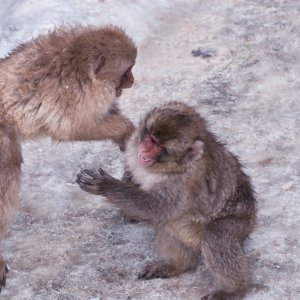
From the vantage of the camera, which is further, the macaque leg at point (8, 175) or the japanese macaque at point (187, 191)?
the macaque leg at point (8, 175)

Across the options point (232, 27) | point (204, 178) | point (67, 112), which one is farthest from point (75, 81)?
point (232, 27)

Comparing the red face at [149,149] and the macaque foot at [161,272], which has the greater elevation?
the red face at [149,149]

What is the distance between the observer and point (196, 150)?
16.1 feet

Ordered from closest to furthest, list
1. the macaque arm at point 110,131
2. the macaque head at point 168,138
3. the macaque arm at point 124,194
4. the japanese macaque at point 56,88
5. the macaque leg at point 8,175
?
the macaque head at point 168,138 → the macaque arm at point 124,194 → the macaque leg at point 8,175 → the japanese macaque at point 56,88 → the macaque arm at point 110,131

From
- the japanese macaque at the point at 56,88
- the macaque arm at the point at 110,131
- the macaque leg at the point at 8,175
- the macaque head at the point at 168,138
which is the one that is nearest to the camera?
the macaque head at the point at 168,138

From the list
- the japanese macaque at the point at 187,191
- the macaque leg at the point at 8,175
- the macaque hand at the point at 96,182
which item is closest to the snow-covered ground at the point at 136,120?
the japanese macaque at the point at 187,191

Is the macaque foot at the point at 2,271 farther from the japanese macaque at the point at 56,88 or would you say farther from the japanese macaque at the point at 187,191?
the japanese macaque at the point at 187,191

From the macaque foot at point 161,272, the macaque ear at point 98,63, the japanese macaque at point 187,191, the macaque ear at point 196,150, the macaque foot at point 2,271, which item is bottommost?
the macaque foot at point 2,271

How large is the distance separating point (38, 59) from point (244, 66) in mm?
2942

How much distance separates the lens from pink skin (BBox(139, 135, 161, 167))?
478 centimetres

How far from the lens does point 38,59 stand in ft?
17.4

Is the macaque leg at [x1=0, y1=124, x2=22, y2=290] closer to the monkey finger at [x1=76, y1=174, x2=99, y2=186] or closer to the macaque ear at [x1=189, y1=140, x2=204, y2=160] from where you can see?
the monkey finger at [x1=76, y1=174, x2=99, y2=186]

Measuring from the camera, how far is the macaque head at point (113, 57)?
5309 mm

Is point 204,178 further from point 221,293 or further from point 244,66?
point 244,66
